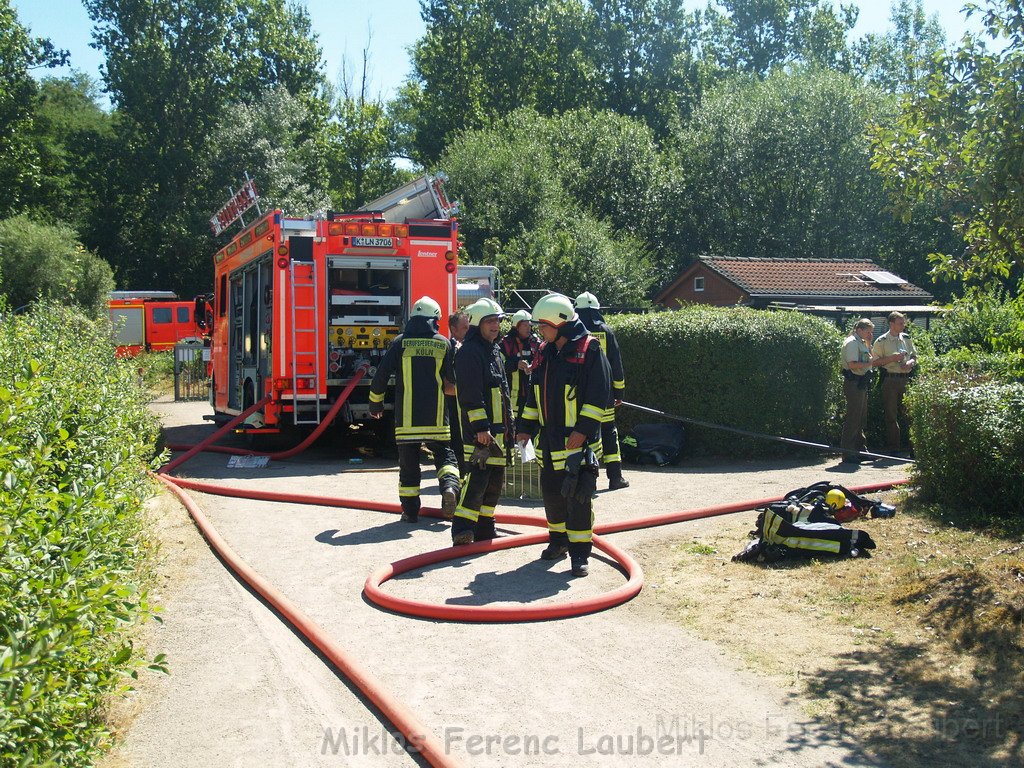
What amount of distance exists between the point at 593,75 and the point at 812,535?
155ft

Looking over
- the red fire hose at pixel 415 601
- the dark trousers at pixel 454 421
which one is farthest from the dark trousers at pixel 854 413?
the dark trousers at pixel 454 421

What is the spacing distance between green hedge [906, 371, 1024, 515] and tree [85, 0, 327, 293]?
33.1 m

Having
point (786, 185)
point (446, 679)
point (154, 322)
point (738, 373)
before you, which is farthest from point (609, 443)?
point (786, 185)

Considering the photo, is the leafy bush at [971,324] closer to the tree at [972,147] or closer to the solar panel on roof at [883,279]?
the tree at [972,147]

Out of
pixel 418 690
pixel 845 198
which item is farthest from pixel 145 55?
pixel 418 690

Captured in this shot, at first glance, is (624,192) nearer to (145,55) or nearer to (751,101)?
(751,101)

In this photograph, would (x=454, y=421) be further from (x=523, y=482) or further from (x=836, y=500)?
(x=836, y=500)

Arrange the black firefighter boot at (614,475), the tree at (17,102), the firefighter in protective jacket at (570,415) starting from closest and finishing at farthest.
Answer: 1. the firefighter in protective jacket at (570,415)
2. the black firefighter boot at (614,475)
3. the tree at (17,102)

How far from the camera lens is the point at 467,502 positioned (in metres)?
7.36

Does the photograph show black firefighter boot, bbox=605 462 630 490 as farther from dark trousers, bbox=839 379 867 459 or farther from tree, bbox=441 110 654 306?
tree, bbox=441 110 654 306

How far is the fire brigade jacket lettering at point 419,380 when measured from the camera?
8398mm

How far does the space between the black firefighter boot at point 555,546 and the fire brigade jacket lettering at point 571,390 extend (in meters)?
0.58

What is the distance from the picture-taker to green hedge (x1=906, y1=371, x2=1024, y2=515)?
7543 mm

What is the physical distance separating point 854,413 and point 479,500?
6257 mm
